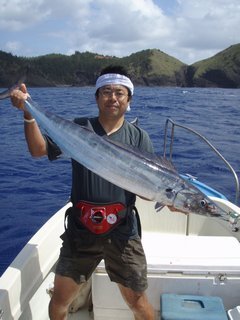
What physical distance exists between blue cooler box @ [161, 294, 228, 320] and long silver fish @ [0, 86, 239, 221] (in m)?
0.88

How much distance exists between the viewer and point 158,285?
3.46 metres

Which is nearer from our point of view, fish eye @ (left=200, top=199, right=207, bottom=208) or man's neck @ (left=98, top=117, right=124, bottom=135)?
fish eye @ (left=200, top=199, right=207, bottom=208)

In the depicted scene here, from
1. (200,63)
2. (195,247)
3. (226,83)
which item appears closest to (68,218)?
(195,247)

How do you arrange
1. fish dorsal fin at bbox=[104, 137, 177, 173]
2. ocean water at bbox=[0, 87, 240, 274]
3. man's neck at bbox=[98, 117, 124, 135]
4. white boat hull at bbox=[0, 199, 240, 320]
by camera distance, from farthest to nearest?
ocean water at bbox=[0, 87, 240, 274]
white boat hull at bbox=[0, 199, 240, 320]
man's neck at bbox=[98, 117, 124, 135]
fish dorsal fin at bbox=[104, 137, 177, 173]

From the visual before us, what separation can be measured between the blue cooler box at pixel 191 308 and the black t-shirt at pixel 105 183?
666 mm

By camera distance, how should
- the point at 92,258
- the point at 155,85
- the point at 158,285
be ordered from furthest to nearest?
the point at 155,85 < the point at 158,285 < the point at 92,258

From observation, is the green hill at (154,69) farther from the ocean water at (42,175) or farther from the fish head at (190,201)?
the fish head at (190,201)

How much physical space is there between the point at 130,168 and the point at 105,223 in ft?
1.67

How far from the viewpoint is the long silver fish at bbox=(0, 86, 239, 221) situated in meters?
2.72

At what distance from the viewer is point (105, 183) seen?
3.03m

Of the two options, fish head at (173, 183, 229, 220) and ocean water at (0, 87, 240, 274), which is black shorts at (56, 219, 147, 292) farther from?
ocean water at (0, 87, 240, 274)

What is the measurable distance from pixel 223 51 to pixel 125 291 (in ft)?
518

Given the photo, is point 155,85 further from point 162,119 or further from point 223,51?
point 162,119

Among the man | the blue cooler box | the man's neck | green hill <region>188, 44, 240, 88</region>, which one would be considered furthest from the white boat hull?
green hill <region>188, 44, 240, 88</region>
